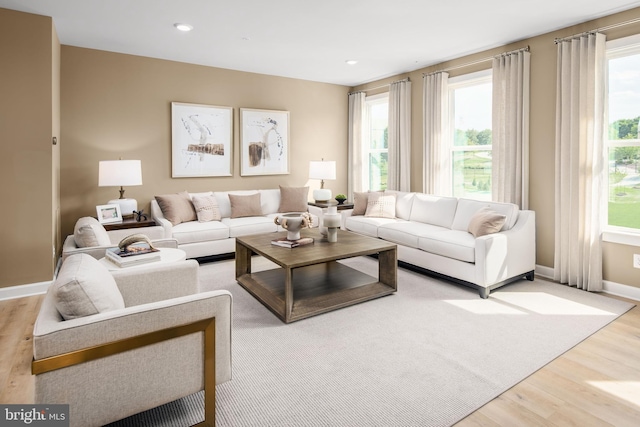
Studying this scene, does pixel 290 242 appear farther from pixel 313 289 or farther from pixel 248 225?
pixel 248 225

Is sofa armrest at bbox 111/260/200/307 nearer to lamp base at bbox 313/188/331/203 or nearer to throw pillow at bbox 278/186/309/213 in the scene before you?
throw pillow at bbox 278/186/309/213

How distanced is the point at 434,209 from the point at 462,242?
1073 millimetres

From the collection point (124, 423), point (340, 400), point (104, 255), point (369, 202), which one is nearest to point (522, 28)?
point (369, 202)

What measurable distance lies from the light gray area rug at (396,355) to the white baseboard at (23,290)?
1.67m

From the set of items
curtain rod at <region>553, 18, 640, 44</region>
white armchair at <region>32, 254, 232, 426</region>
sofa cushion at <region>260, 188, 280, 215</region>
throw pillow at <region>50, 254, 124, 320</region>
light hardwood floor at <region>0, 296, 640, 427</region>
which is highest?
curtain rod at <region>553, 18, 640, 44</region>

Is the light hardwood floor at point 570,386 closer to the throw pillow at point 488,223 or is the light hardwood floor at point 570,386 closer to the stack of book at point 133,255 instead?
the stack of book at point 133,255

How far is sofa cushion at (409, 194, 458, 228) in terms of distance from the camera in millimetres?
4680

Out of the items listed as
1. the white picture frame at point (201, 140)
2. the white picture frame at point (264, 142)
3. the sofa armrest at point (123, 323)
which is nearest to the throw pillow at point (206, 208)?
the white picture frame at point (201, 140)

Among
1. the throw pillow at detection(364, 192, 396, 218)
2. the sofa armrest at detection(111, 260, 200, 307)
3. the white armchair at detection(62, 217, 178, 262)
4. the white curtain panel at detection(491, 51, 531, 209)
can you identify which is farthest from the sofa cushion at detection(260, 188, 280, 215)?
the sofa armrest at detection(111, 260, 200, 307)

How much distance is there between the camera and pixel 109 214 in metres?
4.35

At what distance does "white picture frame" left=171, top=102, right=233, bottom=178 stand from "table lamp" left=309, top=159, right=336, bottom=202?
1.26 metres

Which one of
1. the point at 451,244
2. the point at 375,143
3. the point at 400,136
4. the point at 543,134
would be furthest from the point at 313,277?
the point at 375,143

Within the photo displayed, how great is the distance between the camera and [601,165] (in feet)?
12.1

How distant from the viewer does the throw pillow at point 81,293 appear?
1545 millimetres
